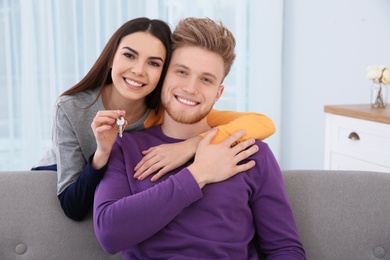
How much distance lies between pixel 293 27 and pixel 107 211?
2.79 meters

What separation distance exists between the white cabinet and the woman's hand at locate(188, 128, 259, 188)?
3.36ft

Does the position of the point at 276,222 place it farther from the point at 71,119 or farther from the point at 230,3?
the point at 230,3

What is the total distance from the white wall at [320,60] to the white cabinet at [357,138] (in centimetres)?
63

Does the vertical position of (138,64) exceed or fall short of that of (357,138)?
it exceeds it

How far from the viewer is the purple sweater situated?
1148 mm

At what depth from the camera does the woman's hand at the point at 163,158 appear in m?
1.26

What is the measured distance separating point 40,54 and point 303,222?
89.9 inches

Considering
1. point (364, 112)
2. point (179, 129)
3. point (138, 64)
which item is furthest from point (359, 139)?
point (138, 64)

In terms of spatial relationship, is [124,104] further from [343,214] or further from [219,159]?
[343,214]

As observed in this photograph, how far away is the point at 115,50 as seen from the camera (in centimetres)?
147

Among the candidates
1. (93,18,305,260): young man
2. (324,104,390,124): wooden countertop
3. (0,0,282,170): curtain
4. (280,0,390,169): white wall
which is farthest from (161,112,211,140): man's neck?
(0,0,282,170): curtain

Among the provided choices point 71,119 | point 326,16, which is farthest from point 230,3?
point 71,119

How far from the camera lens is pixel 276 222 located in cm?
125

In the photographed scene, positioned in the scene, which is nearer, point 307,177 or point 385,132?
point 307,177
